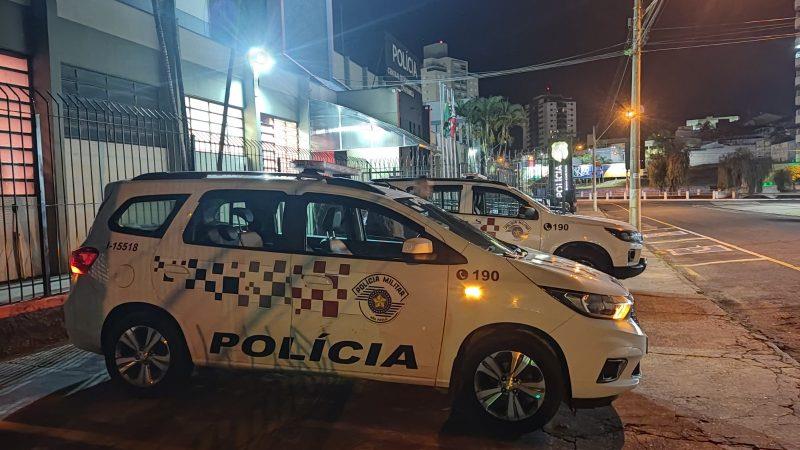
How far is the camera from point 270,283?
13.5 feet

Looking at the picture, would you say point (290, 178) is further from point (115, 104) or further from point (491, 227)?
point (115, 104)

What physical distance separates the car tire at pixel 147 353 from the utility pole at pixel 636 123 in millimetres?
13422

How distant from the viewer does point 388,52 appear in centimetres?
3541

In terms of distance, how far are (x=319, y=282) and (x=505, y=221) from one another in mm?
4821

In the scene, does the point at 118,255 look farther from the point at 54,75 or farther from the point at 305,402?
the point at 54,75

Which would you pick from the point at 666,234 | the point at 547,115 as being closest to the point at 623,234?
the point at 666,234

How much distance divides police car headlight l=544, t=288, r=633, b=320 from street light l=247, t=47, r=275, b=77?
33.9 ft

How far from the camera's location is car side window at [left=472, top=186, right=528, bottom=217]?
27.3ft

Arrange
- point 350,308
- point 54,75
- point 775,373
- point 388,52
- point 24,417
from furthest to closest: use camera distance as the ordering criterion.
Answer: point 388,52 < point 54,75 < point 775,373 < point 24,417 < point 350,308

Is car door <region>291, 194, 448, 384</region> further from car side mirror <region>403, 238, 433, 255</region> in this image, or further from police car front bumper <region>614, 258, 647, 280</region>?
police car front bumper <region>614, 258, 647, 280</region>

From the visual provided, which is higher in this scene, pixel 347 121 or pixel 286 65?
pixel 286 65

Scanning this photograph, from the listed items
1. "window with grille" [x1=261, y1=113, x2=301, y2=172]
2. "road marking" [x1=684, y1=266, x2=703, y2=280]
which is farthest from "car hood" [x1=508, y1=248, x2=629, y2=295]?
"window with grille" [x1=261, y1=113, x2=301, y2=172]

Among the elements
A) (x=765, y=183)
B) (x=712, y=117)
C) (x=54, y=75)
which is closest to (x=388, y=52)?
(x=54, y=75)

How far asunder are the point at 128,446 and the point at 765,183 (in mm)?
64042
